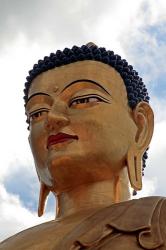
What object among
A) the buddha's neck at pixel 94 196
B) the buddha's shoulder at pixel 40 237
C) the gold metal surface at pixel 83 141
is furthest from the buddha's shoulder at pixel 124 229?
the buddha's neck at pixel 94 196

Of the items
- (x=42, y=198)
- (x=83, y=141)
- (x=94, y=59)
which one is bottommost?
(x=42, y=198)

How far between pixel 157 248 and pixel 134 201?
611 millimetres

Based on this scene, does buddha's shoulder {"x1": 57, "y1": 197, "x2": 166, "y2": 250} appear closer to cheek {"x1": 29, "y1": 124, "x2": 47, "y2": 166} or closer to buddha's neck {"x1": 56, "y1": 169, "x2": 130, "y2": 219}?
buddha's neck {"x1": 56, "y1": 169, "x2": 130, "y2": 219}

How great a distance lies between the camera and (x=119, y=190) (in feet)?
16.0

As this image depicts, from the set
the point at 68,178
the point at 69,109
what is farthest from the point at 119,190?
the point at 69,109

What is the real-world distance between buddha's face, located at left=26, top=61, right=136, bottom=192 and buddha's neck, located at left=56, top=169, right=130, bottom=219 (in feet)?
0.16

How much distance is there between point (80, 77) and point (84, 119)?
0.37 m

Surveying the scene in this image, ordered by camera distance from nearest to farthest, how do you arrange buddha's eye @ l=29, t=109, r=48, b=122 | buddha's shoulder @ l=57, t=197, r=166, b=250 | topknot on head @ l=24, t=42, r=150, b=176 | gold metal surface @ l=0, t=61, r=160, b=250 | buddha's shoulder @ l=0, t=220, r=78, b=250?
buddha's shoulder @ l=57, t=197, r=166, b=250, buddha's shoulder @ l=0, t=220, r=78, b=250, gold metal surface @ l=0, t=61, r=160, b=250, buddha's eye @ l=29, t=109, r=48, b=122, topknot on head @ l=24, t=42, r=150, b=176

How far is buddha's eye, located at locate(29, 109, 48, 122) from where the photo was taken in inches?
195

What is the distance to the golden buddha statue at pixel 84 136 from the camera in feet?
14.9

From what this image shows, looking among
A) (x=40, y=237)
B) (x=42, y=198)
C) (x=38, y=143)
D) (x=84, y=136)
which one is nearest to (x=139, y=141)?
(x=84, y=136)

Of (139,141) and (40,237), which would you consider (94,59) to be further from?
(40,237)

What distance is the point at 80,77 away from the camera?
4.97m

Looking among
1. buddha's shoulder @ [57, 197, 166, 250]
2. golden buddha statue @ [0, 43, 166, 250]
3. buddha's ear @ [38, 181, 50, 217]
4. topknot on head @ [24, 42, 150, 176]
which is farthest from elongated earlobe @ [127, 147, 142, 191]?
buddha's ear @ [38, 181, 50, 217]
